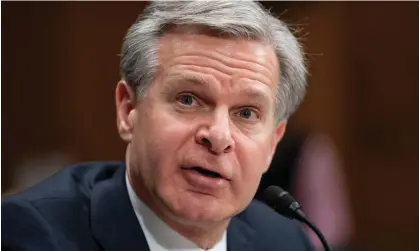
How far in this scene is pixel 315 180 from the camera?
2.79 metres

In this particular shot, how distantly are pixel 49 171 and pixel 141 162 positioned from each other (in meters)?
2.09

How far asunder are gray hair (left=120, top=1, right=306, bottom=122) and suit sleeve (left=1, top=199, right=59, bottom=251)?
31 centimetres

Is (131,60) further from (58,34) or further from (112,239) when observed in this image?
(58,34)

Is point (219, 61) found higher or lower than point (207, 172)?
higher

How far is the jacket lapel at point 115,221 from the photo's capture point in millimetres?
1360

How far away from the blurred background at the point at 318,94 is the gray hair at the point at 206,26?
196 cm

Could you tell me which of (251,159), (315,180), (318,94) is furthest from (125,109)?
(318,94)

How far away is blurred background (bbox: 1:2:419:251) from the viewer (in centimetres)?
349

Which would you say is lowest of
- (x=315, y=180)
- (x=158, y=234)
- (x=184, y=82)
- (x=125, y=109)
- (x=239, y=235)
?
(x=315, y=180)

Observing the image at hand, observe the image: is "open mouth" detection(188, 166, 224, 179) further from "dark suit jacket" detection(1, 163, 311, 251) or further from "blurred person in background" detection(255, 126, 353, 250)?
"blurred person in background" detection(255, 126, 353, 250)

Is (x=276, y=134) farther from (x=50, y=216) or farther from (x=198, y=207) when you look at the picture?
(x=50, y=216)

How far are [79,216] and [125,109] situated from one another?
0.24 meters

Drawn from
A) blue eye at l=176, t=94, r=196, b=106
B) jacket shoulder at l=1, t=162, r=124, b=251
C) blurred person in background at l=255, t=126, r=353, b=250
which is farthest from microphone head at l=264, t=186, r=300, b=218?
blurred person in background at l=255, t=126, r=353, b=250

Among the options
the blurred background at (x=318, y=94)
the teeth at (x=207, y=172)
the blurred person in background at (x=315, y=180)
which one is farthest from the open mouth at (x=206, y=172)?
the blurred background at (x=318, y=94)
